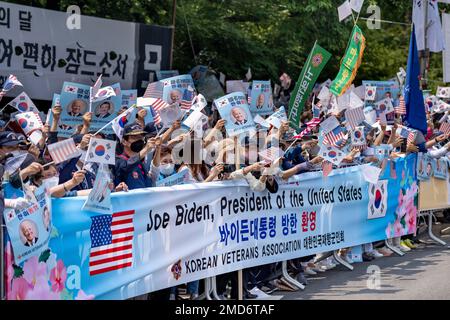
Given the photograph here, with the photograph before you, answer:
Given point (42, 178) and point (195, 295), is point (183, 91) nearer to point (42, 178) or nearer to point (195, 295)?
point (195, 295)

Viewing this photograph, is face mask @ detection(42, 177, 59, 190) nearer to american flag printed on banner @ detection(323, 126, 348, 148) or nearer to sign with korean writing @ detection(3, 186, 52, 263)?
sign with korean writing @ detection(3, 186, 52, 263)

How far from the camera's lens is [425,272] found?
42.4ft

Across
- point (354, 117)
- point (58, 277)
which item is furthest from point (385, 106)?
point (58, 277)

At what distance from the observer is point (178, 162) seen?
10.5 m

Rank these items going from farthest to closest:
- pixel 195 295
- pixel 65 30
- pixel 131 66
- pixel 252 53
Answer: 1. pixel 252 53
2. pixel 131 66
3. pixel 65 30
4. pixel 195 295

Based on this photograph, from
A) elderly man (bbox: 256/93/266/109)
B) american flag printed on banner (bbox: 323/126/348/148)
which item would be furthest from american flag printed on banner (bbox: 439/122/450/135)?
elderly man (bbox: 256/93/266/109)

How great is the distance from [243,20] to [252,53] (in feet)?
Result: 3.95

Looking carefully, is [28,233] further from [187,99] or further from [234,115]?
[187,99]

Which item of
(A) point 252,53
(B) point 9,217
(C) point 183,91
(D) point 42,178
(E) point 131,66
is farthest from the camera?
(A) point 252,53

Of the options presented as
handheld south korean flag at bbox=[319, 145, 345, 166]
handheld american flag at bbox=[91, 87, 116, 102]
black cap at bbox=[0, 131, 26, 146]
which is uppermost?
handheld american flag at bbox=[91, 87, 116, 102]

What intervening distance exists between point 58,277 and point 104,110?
3215mm

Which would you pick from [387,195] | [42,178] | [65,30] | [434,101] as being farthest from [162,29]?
[42,178]

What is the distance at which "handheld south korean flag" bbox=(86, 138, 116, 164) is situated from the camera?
26.7ft

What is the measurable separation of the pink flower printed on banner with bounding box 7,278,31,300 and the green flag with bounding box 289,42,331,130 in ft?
25.8
